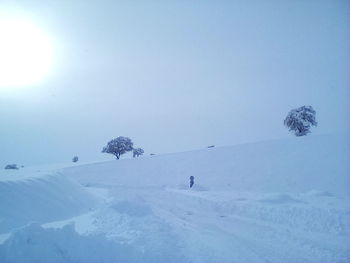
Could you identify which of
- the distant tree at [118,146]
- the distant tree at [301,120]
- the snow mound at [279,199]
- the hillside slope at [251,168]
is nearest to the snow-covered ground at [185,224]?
the snow mound at [279,199]

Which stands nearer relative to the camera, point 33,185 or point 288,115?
point 33,185

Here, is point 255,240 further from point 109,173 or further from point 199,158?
point 109,173

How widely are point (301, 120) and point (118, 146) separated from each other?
44.9 meters

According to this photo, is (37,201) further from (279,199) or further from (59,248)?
(279,199)

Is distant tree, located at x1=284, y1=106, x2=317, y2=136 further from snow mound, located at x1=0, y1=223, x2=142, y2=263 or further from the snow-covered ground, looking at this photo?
snow mound, located at x1=0, y1=223, x2=142, y2=263

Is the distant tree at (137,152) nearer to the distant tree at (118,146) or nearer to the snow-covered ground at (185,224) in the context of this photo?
the distant tree at (118,146)

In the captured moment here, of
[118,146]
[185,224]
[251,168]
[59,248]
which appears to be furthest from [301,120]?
[59,248]

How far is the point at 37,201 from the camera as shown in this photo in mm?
16562

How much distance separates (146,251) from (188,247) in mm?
1646

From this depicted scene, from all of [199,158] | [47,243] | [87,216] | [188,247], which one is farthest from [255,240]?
[199,158]

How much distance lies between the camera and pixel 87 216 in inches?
661

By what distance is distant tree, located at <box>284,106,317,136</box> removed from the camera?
207 feet

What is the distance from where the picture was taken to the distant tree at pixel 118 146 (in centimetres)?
8069

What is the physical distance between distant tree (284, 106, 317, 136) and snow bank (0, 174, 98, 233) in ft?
171
